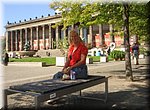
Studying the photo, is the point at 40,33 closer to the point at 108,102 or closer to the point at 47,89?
the point at 108,102

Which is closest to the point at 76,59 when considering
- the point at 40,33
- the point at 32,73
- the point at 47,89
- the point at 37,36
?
the point at 47,89

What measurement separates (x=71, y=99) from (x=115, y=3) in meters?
5.89

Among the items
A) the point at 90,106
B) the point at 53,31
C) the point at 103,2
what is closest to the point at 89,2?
the point at 103,2

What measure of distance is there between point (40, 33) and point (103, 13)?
93.3 m

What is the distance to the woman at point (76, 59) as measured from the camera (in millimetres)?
7468

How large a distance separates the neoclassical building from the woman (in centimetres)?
7159

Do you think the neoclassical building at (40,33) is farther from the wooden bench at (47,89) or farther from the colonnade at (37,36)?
the wooden bench at (47,89)

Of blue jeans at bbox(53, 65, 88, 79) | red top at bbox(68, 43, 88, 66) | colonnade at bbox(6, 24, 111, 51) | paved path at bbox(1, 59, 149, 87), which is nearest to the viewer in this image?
blue jeans at bbox(53, 65, 88, 79)

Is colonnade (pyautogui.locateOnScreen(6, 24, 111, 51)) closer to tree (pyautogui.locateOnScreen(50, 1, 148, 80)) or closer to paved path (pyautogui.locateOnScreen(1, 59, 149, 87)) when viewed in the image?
paved path (pyautogui.locateOnScreen(1, 59, 149, 87))

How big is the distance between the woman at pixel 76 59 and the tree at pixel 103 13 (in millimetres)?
5213

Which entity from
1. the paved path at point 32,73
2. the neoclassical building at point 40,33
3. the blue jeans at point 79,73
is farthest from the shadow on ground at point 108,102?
the neoclassical building at point 40,33

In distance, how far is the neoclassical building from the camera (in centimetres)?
8433

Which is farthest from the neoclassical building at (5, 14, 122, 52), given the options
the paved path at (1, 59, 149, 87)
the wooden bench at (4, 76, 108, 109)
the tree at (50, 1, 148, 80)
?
the wooden bench at (4, 76, 108, 109)

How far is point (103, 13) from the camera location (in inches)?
532
